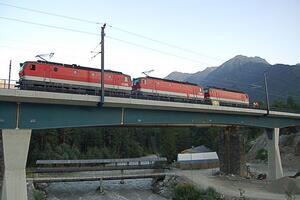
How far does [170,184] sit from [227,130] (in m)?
13.9

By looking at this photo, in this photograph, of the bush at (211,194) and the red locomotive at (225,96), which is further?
the red locomotive at (225,96)

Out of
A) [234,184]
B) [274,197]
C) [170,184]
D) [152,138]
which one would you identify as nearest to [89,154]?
[152,138]

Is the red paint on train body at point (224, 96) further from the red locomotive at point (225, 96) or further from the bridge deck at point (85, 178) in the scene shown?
the bridge deck at point (85, 178)

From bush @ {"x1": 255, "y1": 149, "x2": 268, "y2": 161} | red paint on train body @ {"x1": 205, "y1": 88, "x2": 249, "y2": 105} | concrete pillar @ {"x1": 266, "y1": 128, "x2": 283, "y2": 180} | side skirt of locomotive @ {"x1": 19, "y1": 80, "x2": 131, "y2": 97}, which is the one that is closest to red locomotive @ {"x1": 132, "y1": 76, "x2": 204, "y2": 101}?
red paint on train body @ {"x1": 205, "y1": 88, "x2": 249, "y2": 105}

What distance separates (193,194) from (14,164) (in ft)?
60.4

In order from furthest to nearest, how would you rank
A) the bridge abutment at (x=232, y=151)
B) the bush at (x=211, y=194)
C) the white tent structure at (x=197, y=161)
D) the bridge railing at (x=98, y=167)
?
the white tent structure at (x=197, y=161) < the bridge abutment at (x=232, y=151) < the bridge railing at (x=98, y=167) < the bush at (x=211, y=194)

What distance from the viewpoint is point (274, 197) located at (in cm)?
3186

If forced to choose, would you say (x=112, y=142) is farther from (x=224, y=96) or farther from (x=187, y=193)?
(x=187, y=193)

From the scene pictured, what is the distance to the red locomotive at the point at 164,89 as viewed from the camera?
37938 millimetres

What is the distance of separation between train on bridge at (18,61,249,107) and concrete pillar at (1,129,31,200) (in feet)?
11.8

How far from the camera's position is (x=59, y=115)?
24578mm

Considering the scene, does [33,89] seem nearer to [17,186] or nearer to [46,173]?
[17,186]

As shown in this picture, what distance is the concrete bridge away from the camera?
69.3 ft

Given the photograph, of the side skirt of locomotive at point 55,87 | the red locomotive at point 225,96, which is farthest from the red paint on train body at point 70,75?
the red locomotive at point 225,96
